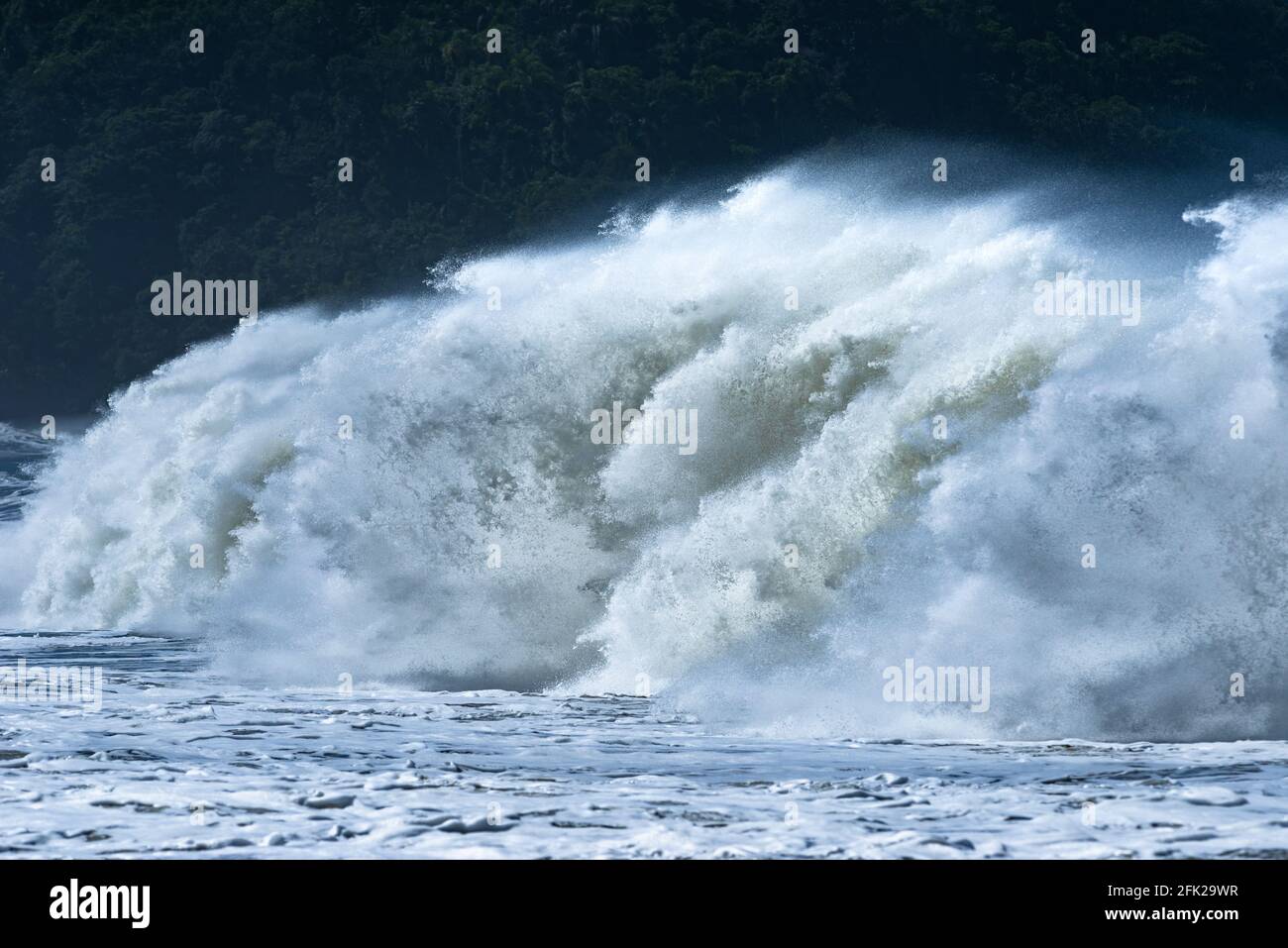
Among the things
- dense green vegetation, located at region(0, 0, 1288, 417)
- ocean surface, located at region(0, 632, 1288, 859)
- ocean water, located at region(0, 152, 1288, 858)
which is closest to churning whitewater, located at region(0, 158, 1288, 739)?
ocean water, located at region(0, 152, 1288, 858)

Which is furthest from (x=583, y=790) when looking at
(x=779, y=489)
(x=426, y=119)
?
(x=426, y=119)

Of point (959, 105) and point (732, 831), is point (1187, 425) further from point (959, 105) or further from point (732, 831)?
point (959, 105)

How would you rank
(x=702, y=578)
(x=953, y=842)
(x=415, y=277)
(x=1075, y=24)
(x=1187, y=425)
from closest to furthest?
1. (x=953, y=842)
2. (x=1187, y=425)
3. (x=702, y=578)
4. (x=415, y=277)
5. (x=1075, y=24)

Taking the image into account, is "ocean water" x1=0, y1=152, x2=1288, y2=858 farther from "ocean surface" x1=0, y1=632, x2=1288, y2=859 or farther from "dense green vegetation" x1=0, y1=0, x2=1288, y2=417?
"dense green vegetation" x1=0, y1=0, x2=1288, y2=417

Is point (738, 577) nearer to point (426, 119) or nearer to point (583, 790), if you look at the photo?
point (583, 790)
